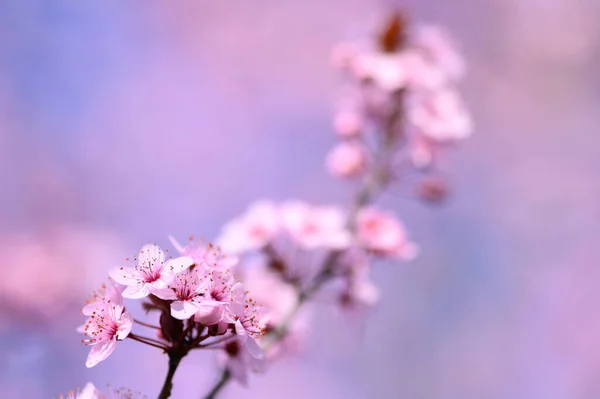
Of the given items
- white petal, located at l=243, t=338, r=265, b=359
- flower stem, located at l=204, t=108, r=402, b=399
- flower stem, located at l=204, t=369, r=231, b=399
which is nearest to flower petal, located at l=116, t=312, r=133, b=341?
white petal, located at l=243, t=338, r=265, b=359

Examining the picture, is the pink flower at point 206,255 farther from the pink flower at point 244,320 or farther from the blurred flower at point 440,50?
the blurred flower at point 440,50

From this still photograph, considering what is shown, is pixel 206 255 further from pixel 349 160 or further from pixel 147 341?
pixel 349 160

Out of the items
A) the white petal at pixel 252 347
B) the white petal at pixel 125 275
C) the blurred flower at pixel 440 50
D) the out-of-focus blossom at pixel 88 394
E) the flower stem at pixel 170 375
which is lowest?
the out-of-focus blossom at pixel 88 394

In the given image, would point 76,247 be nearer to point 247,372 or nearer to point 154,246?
point 247,372

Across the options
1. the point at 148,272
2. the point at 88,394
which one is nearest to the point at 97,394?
the point at 88,394

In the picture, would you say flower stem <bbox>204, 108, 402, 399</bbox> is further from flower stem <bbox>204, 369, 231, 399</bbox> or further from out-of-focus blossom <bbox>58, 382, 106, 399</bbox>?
out-of-focus blossom <bbox>58, 382, 106, 399</bbox>

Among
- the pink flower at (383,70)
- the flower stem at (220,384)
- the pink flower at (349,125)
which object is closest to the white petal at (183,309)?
the flower stem at (220,384)

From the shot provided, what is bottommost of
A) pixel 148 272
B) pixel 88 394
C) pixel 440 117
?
pixel 88 394
